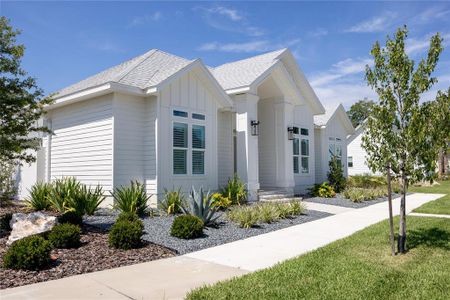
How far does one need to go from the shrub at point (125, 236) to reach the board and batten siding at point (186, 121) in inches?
184

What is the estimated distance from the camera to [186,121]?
12391mm

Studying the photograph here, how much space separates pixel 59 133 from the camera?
1373cm

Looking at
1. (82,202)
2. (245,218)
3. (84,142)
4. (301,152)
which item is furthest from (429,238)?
(301,152)

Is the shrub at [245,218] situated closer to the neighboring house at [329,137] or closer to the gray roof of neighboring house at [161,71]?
the gray roof of neighboring house at [161,71]

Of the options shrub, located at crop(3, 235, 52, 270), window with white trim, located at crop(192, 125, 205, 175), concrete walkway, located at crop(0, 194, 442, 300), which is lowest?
concrete walkway, located at crop(0, 194, 442, 300)

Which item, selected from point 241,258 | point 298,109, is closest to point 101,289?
point 241,258

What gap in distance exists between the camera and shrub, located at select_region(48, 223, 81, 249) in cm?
652

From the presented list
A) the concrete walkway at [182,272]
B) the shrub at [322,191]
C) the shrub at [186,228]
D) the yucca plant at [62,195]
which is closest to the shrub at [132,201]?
the yucca plant at [62,195]

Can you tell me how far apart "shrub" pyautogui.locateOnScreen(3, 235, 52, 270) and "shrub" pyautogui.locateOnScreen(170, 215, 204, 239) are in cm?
279

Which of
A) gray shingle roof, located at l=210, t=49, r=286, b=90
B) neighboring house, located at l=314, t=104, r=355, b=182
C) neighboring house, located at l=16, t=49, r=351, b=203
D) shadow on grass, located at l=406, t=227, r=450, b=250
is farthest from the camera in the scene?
neighboring house, located at l=314, t=104, r=355, b=182

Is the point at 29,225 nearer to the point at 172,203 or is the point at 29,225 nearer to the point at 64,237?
the point at 64,237

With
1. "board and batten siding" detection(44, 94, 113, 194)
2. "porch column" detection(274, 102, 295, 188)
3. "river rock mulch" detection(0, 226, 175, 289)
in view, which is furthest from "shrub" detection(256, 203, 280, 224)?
"porch column" detection(274, 102, 295, 188)

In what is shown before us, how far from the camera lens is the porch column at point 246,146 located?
13.8 meters

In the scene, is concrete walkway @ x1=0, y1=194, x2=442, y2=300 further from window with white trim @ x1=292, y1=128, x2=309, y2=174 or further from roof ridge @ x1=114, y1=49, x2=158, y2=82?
window with white trim @ x1=292, y1=128, x2=309, y2=174
